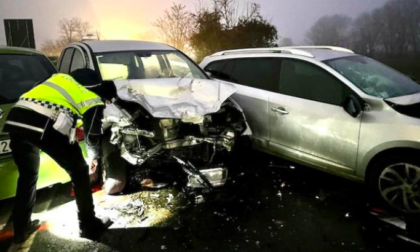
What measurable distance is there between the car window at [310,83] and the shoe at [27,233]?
10.5 ft

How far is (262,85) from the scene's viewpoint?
4.46 meters

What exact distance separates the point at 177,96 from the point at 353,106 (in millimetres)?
1943

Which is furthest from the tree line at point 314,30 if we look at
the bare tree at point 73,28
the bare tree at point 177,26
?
the bare tree at point 73,28

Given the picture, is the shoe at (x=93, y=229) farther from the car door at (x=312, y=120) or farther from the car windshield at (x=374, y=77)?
the car windshield at (x=374, y=77)

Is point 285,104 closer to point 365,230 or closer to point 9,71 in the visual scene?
point 365,230

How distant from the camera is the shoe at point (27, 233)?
291 centimetres

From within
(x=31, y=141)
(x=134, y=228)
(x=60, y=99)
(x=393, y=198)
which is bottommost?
(x=134, y=228)

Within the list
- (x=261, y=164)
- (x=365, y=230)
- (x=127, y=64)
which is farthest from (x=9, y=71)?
(x=365, y=230)

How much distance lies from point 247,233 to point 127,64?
2.90m

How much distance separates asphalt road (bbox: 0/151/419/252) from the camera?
285 centimetres

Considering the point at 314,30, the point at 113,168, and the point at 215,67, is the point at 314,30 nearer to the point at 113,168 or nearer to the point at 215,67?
the point at 215,67

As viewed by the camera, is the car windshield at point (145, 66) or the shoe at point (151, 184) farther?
the car windshield at point (145, 66)

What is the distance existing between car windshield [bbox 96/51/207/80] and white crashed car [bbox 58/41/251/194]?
0.64 feet

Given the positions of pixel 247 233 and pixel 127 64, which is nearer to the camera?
pixel 247 233
